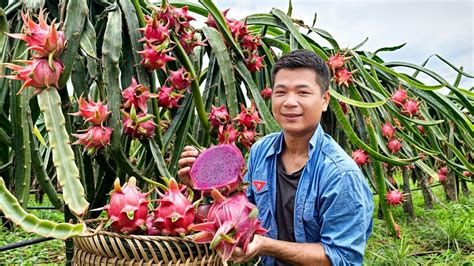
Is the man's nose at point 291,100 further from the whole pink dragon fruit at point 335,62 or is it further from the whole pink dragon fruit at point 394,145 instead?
the whole pink dragon fruit at point 394,145

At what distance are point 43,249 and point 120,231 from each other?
77.2 inches

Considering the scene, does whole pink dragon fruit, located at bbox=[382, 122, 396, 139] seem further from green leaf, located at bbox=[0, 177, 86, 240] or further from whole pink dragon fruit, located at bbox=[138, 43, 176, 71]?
green leaf, located at bbox=[0, 177, 86, 240]

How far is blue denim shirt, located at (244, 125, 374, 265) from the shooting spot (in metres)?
1.10

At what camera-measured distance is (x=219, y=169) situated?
1026 millimetres

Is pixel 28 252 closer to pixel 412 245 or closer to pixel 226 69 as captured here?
pixel 226 69

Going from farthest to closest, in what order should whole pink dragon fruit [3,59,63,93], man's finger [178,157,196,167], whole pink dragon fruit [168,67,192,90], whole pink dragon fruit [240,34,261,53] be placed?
whole pink dragon fruit [240,34,261,53] < whole pink dragon fruit [168,67,192,90] < man's finger [178,157,196,167] < whole pink dragon fruit [3,59,63,93]

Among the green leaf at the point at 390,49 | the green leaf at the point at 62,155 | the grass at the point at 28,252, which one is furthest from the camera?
the green leaf at the point at 390,49

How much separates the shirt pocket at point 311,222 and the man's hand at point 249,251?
0.19m

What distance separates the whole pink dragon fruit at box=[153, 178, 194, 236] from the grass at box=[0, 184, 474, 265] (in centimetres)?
143

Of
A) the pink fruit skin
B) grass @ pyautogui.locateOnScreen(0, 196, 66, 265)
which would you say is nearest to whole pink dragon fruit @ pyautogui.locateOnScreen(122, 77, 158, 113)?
the pink fruit skin

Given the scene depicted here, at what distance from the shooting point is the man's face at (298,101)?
45.0 inches

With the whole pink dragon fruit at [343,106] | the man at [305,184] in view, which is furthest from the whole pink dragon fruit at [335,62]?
the man at [305,184]

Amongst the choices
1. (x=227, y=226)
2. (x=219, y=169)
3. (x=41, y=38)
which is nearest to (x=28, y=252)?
(x=41, y=38)

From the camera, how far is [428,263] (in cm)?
238
